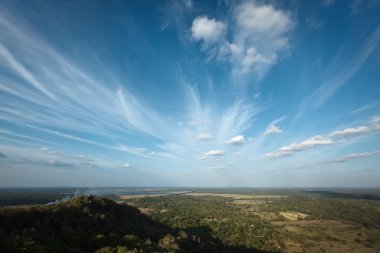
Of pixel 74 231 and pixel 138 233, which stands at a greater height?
pixel 74 231

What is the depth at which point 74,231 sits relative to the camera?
92.6 ft

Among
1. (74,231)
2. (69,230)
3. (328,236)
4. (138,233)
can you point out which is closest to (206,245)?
(138,233)

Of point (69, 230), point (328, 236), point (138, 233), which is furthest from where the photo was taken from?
point (328, 236)

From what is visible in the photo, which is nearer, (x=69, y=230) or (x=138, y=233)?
(x=69, y=230)

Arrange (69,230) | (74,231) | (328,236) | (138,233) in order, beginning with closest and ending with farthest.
Answer: 1. (69,230)
2. (74,231)
3. (138,233)
4. (328,236)

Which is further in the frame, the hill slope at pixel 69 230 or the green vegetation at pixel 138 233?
the green vegetation at pixel 138 233

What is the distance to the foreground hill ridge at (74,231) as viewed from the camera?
22.0m

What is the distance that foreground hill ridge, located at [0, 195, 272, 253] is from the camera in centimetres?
2197

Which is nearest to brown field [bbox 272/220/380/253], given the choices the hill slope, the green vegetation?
the green vegetation

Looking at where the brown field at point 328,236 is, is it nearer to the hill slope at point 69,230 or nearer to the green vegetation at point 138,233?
the green vegetation at point 138,233

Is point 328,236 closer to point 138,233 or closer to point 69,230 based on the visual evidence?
point 138,233

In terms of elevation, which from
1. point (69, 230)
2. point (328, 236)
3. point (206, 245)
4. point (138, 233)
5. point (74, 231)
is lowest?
point (328, 236)

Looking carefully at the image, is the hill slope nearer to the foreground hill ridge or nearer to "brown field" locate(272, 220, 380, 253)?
the foreground hill ridge

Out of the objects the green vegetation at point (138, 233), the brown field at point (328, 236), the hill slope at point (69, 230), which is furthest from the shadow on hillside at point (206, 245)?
the brown field at point (328, 236)
